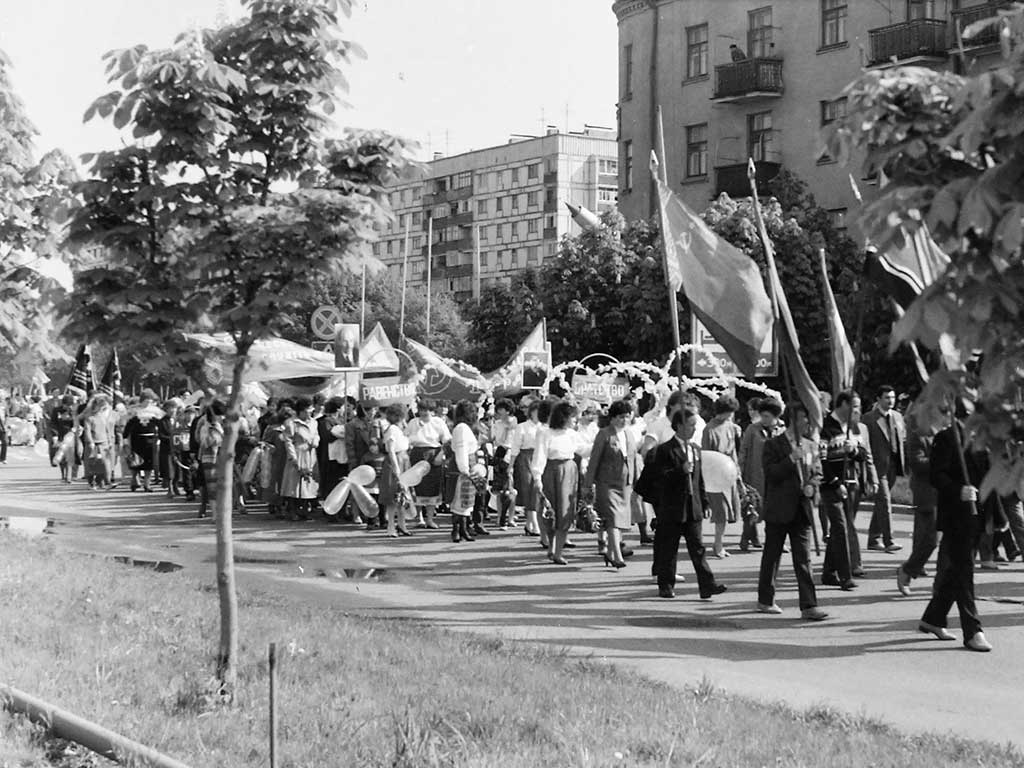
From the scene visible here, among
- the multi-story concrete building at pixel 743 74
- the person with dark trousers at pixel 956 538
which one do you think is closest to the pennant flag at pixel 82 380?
the multi-story concrete building at pixel 743 74

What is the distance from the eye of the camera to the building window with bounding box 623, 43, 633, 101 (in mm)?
56344

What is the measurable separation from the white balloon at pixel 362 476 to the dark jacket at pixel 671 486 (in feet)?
26.6

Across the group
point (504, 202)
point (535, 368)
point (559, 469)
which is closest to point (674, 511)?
point (559, 469)

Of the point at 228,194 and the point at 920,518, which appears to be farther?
the point at 920,518

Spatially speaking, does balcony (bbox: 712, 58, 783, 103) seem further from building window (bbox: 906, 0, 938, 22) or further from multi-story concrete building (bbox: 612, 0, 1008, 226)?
building window (bbox: 906, 0, 938, 22)

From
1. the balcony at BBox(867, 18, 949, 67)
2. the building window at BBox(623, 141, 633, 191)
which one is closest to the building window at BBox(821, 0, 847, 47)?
the balcony at BBox(867, 18, 949, 67)

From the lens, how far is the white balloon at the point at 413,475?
2044 cm

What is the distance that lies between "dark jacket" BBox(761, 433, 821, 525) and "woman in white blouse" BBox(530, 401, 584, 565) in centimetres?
422

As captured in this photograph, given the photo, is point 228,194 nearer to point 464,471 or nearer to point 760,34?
point 464,471

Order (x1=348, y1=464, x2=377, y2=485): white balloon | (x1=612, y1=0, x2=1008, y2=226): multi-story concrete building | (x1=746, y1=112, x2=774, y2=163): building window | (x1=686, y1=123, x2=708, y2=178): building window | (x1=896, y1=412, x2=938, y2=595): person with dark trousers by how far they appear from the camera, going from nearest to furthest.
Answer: (x1=896, y1=412, x2=938, y2=595): person with dark trousers < (x1=348, y1=464, x2=377, y2=485): white balloon < (x1=612, y1=0, x2=1008, y2=226): multi-story concrete building < (x1=746, y1=112, x2=774, y2=163): building window < (x1=686, y1=123, x2=708, y2=178): building window

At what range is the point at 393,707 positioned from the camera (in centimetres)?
812

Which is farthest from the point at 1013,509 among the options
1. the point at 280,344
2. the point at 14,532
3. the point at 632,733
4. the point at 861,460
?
the point at 280,344

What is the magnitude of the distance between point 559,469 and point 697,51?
3932 centimetres

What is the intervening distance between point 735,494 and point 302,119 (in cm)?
1036
